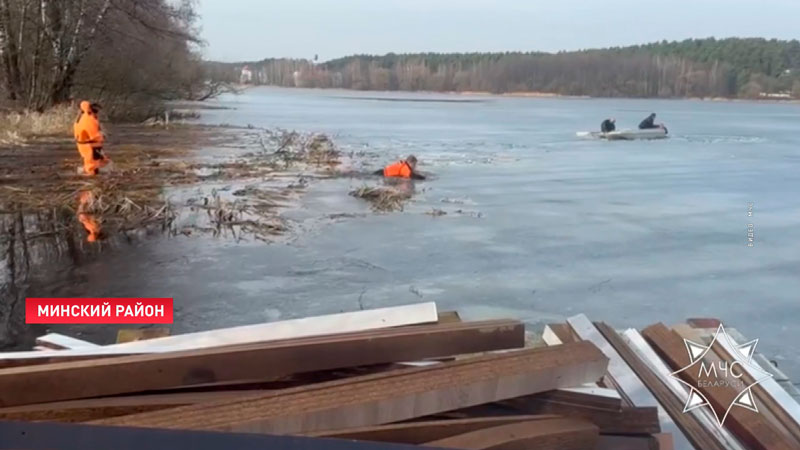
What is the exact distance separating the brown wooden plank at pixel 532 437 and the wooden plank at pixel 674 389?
89 cm

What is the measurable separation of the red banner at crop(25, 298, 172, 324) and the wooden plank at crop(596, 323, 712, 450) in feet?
13.1

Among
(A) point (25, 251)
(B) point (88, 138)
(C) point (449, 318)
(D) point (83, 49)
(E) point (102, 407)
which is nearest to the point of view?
(E) point (102, 407)

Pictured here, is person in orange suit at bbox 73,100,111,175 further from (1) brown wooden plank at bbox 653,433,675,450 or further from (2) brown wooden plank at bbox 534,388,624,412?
(1) brown wooden plank at bbox 653,433,675,450

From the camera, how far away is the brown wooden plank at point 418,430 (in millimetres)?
2650

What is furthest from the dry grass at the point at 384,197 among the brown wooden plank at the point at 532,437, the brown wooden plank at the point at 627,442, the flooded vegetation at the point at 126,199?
the brown wooden plank at the point at 532,437

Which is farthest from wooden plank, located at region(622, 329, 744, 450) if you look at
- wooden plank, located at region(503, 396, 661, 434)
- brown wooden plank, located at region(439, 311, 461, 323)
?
brown wooden plank, located at region(439, 311, 461, 323)

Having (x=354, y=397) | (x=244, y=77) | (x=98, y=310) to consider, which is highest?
(x=244, y=77)

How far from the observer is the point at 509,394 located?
3014 millimetres

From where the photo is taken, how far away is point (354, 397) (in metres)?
2.78

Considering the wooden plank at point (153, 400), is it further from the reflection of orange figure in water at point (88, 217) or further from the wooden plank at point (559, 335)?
the reflection of orange figure in water at point (88, 217)

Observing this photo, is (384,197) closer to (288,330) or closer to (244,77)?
(288,330)

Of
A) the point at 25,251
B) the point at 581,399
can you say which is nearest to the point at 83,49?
the point at 25,251

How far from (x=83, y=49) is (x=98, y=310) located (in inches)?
1062

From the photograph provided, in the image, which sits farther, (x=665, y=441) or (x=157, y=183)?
(x=157, y=183)
